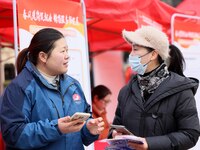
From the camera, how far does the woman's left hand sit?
8.17 ft

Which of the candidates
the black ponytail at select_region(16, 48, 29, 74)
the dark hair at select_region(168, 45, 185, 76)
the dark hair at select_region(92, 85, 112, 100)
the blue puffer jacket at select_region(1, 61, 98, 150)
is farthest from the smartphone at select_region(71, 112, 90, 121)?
the dark hair at select_region(92, 85, 112, 100)

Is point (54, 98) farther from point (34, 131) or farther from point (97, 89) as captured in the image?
point (97, 89)

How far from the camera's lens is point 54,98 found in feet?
8.12

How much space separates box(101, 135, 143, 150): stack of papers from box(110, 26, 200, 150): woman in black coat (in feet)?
0.18

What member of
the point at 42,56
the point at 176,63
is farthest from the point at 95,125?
the point at 176,63

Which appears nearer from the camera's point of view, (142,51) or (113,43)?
(142,51)

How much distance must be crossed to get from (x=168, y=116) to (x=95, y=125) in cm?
52

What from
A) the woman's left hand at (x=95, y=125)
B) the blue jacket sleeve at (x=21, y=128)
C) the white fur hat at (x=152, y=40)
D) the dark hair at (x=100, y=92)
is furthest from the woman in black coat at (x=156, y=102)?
the dark hair at (x=100, y=92)

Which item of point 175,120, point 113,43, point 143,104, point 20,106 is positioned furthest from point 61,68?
point 113,43

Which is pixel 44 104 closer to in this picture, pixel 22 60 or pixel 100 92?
pixel 22 60

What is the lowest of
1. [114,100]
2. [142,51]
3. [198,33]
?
[114,100]

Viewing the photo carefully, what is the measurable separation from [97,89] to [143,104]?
302 cm

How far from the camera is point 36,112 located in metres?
2.41

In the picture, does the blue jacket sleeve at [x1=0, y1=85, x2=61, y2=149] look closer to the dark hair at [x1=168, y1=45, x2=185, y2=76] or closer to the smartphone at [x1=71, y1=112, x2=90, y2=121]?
the smartphone at [x1=71, y1=112, x2=90, y2=121]
